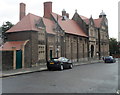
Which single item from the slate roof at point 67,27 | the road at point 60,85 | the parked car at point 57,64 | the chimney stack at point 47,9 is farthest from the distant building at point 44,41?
the road at point 60,85

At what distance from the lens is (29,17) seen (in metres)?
26.4

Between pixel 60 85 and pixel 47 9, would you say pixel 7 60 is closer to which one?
pixel 60 85

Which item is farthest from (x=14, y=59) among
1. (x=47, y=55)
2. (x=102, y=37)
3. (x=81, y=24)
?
(x=102, y=37)

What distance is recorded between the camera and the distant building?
21.0 meters

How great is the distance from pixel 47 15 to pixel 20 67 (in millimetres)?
17425

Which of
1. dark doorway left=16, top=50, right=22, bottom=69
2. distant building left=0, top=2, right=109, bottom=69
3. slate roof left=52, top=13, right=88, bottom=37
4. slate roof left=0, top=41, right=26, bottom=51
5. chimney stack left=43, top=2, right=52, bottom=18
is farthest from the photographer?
chimney stack left=43, top=2, right=52, bottom=18

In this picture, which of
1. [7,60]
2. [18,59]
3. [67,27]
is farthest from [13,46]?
[67,27]

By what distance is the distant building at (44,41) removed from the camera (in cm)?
2097

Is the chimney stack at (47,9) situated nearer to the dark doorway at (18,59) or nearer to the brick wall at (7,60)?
the dark doorway at (18,59)

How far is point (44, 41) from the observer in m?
25.4

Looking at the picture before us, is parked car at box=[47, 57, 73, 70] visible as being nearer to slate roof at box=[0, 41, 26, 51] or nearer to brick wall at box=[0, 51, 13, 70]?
brick wall at box=[0, 51, 13, 70]

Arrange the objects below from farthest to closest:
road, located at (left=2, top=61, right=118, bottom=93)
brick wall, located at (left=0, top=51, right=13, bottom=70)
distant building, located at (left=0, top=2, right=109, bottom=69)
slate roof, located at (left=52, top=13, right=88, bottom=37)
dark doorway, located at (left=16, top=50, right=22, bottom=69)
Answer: slate roof, located at (left=52, top=13, right=88, bottom=37)
distant building, located at (left=0, top=2, right=109, bottom=69)
dark doorway, located at (left=16, top=50, right=22, bottom=69)
brick wall, located at (left=0, top=51, right=13, bottom=70)
road, located at (left=2, top=61, right=118, bottom=93)

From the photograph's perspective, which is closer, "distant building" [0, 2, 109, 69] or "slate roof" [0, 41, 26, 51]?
"distant building" [0, 2, 109, 69]

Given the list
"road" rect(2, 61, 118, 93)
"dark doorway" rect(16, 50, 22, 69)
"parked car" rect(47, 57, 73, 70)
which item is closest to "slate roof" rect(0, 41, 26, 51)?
"dark doorway" rect(16, 50, 22, 69)
